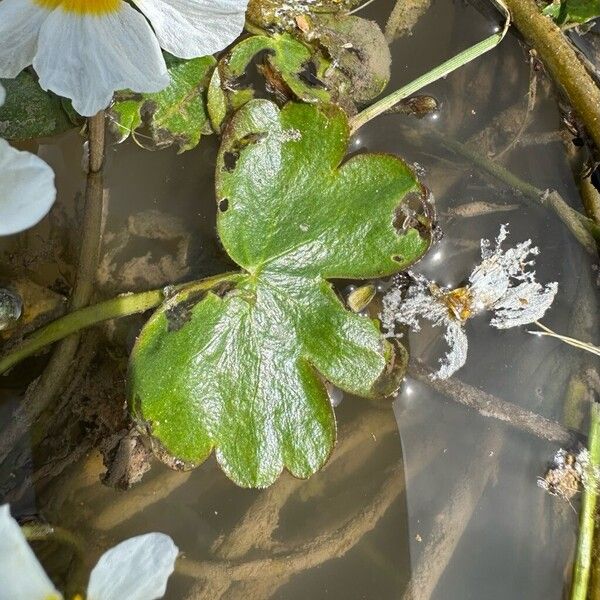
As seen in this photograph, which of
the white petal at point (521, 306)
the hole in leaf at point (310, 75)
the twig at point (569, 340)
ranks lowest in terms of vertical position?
the twig at point (569, 340)

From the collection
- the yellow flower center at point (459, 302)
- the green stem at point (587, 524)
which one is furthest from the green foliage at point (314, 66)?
the green stem at point (587, 524)

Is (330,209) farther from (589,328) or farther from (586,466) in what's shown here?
(586,466)

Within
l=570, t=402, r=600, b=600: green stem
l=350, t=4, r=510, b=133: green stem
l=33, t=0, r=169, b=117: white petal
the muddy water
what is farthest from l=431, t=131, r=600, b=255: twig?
l=33, t=0, r=169, b=117: white petal

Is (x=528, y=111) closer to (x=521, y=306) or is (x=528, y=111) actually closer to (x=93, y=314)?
(x=521, y=306)

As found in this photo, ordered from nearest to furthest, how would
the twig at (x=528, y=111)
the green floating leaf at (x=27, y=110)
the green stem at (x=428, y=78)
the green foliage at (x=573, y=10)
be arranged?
the green floating leaf at (x=27, y=110) → the green stem at (x=428, y=78) → the green foliage at (x=573, y=10) → the twig at (x=528, y=111)

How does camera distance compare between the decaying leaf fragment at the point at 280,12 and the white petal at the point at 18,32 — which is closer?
the white petal at the point at 18,32

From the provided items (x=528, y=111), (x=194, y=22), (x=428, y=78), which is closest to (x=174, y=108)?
(x=194, y=22)

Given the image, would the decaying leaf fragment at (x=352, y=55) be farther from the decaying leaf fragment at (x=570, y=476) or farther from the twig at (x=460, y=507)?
the decaying leaf fragment at (x=570, y=476)
